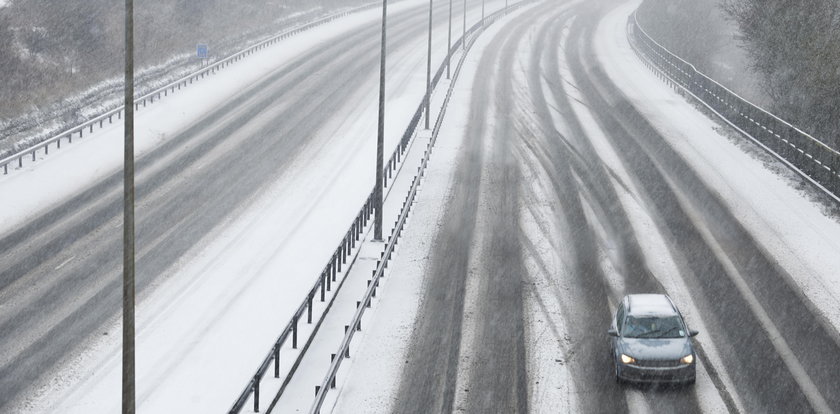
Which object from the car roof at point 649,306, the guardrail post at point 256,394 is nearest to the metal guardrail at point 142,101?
the guardrail post at point 256,394

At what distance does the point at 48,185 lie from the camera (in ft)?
119

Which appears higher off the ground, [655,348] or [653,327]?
[653,327]

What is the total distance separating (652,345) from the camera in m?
19.5

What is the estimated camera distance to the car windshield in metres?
19.9

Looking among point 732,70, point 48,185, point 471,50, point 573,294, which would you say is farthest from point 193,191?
point 732,70

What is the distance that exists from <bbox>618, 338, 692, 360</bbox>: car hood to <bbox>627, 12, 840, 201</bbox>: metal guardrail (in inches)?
647

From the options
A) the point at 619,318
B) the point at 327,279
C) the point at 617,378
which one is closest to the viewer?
the point at 617,378

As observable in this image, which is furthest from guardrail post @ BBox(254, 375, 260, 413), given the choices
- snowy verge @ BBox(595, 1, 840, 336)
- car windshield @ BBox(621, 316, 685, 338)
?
snowy verge @ BBox(595, 1, 840, 336)

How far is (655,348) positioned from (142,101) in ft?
121

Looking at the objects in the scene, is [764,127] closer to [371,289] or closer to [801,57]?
[801,57]

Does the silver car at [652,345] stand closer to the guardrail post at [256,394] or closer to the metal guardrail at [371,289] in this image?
the metal guardrail at [371,289]

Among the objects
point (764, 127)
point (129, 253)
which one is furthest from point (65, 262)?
point (764, 127)

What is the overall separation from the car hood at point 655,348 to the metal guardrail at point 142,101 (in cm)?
2724

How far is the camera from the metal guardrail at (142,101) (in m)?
38.7
